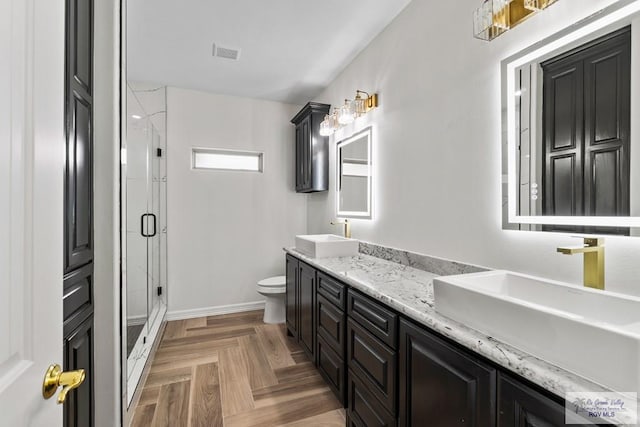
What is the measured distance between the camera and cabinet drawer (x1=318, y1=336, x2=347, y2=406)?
1.71 meters

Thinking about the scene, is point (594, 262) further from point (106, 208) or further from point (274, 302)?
point (274, 302)

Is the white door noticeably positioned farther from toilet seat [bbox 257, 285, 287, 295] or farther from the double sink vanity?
toilet seat [bbox 257, 285, 287, 295]

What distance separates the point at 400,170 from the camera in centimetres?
202

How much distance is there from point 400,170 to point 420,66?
0.65m

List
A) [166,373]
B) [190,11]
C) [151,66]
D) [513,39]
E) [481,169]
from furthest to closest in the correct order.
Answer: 1. [151,66]
2. [166,373]
3. [190,11]
4. [481,169]
5. [513,39]

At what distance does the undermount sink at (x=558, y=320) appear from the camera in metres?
0.60

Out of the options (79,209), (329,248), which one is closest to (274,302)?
(329,248)

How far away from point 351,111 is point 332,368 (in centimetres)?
194

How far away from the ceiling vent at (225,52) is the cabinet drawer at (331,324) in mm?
2117

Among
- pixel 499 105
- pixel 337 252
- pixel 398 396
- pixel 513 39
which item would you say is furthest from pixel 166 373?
pixel 513 39

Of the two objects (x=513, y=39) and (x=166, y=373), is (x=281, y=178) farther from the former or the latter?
(x=513, y=39)

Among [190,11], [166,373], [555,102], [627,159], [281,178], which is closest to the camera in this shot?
[627,159]

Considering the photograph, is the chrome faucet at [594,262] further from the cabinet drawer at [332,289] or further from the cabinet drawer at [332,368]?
the cabinet drawer at [332,368]

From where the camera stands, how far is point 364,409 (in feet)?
4.81
